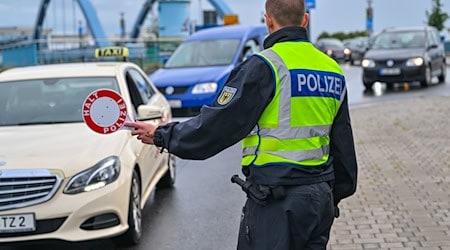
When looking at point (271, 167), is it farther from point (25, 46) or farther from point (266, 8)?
point (25, 46)

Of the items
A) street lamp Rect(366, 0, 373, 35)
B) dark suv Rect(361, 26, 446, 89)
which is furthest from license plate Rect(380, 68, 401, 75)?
street lamp Rect(366, 0, 373, 35)

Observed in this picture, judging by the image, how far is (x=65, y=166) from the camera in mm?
5336

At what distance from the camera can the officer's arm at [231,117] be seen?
288 cm

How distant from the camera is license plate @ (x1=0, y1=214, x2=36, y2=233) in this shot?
16.9 feet

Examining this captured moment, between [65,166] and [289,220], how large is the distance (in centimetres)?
281

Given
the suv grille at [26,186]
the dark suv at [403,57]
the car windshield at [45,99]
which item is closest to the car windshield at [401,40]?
the dark suv at [403,57]

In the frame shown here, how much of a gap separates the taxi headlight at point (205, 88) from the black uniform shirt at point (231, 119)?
1095cm

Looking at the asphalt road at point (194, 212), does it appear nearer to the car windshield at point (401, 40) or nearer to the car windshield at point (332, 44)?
the car windshield at point (401, 40)

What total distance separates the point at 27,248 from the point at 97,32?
63.4 m

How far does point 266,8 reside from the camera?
3.09 meters

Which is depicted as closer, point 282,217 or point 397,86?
point 282,217

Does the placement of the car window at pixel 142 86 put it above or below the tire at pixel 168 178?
above

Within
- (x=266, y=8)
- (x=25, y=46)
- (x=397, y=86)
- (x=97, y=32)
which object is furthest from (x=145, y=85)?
(x=97, y=32)

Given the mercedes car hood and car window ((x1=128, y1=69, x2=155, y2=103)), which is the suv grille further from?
car window ((x1=128, y1=69, x2=155, y2=103))
